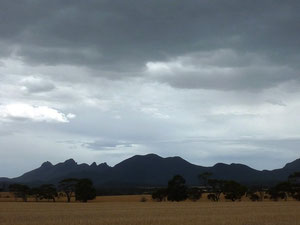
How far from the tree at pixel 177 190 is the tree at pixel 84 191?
21.0 meters

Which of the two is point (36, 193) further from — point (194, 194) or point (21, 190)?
point (194, 194)

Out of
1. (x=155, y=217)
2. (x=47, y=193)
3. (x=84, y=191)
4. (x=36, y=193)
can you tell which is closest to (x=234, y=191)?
(x=84, y=191)

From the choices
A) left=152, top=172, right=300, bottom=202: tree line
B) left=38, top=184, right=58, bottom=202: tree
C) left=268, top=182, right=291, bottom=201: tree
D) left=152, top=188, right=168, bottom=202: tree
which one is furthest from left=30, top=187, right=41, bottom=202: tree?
left=268, top=182, right=291, bottom=201: tree

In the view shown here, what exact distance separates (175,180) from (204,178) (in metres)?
24.1

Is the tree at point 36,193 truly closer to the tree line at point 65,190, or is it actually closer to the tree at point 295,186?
the tree line at point 65,190

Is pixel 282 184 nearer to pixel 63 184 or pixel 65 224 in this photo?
pixel 63 184

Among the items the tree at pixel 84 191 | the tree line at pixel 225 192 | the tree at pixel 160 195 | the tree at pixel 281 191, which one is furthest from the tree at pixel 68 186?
the tree at pixel 281 191

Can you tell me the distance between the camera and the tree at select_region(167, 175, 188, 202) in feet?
379

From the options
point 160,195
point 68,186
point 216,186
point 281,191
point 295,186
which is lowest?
point 160,195

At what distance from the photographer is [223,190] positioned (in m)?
119

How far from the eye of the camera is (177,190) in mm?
116062

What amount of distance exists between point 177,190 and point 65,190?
116 feet

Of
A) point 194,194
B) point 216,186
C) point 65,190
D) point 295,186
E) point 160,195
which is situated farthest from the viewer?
point 65,190

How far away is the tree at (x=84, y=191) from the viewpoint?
11738cm
